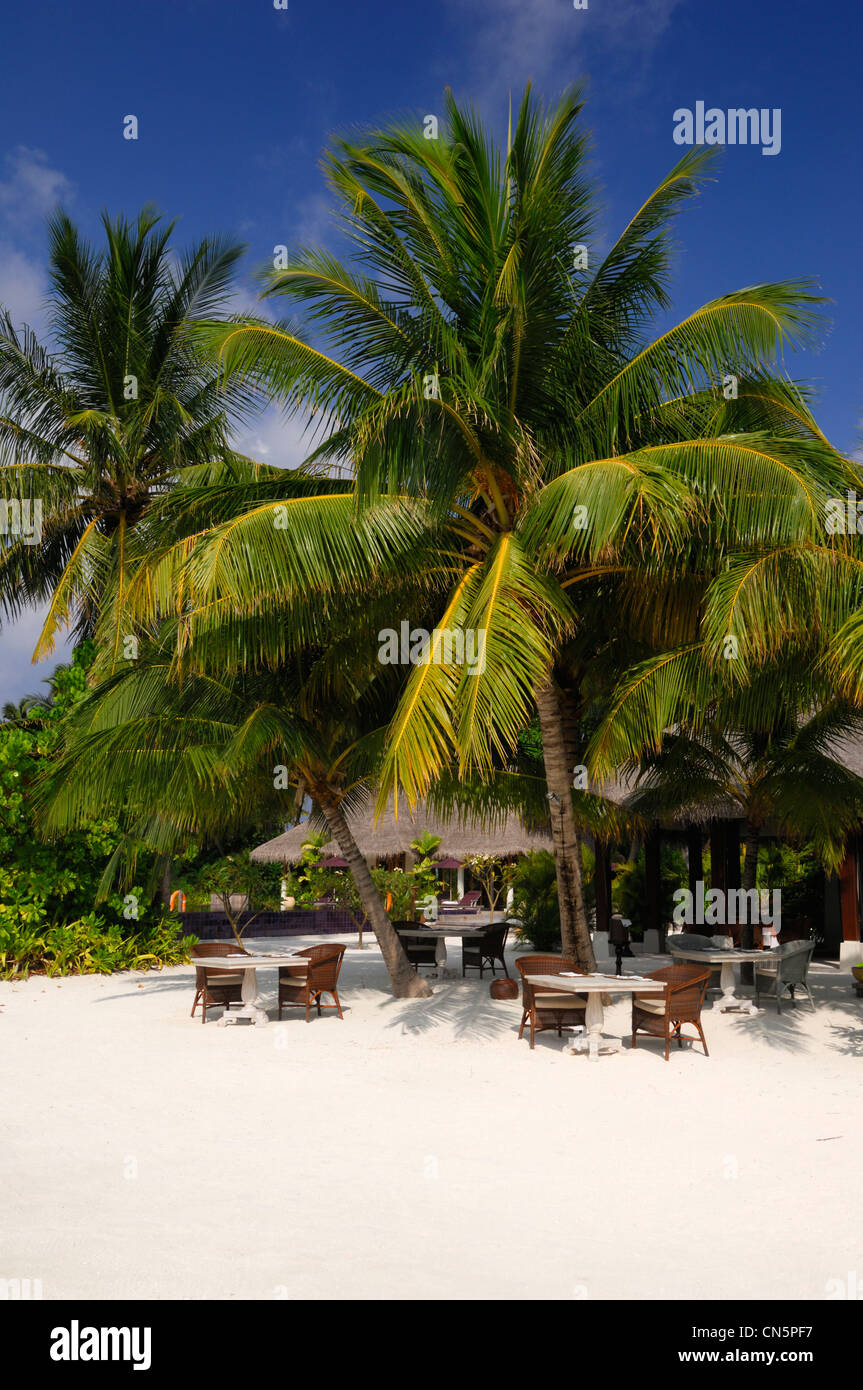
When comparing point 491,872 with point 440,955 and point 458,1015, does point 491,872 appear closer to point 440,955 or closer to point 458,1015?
point 440,955

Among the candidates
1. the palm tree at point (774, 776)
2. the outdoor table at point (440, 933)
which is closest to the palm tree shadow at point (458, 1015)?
the outdoor table at point (440, 933)

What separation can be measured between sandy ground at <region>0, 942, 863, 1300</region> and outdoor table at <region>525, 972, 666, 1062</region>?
192 millimetres

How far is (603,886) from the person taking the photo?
2005 centimetres

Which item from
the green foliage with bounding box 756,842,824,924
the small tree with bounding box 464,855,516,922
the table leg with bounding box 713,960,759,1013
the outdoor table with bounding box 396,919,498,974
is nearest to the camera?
the table leg with bounding box 713,960,759,1013

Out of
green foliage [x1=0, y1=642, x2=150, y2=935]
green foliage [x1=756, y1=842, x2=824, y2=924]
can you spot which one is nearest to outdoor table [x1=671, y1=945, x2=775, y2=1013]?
green foliage [x1=756, y1=842, x2=824, y2=924]

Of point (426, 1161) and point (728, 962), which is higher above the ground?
point (426, 1161)

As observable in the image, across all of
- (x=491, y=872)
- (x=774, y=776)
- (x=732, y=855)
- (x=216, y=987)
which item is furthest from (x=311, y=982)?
(x=491, y=872)

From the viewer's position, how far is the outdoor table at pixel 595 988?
9609mm

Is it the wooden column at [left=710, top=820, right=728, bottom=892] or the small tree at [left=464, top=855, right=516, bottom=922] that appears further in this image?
the small tree at [left=464, top=855, right=516, bottom=922]

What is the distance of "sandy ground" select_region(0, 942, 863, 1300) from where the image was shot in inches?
173

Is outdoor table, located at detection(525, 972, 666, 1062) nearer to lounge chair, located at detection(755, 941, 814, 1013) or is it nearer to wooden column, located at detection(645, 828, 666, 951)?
lounge chair, located at detection(755, 941, 814, 1013)

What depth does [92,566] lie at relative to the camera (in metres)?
16.4

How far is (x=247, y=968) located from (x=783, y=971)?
621 cm

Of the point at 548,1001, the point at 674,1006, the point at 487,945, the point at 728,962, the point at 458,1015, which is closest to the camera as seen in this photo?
the point at 674,1006
